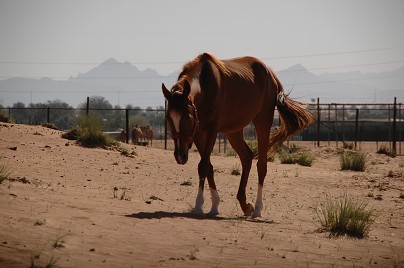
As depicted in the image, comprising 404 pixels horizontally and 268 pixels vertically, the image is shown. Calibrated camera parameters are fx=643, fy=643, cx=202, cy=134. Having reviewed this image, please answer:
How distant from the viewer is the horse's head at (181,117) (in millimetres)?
8945

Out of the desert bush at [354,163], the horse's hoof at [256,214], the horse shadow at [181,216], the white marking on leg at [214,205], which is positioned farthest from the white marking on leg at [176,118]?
the desert bush at [354,163]

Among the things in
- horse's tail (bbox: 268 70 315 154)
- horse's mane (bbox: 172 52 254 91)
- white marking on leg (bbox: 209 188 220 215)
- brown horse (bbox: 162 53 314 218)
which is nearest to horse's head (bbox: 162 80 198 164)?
brown horse (bbox: 162 53 314 218)

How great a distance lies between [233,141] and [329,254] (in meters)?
3.85

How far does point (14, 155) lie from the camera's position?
14.3m

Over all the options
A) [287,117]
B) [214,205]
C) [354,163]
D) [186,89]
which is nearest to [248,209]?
[214,205]

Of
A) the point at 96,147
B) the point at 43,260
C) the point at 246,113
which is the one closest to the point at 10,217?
the point at 43,260

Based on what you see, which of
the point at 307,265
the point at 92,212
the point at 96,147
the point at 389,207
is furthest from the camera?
the point at 96,147

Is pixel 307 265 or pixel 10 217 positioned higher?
pixel 10 217

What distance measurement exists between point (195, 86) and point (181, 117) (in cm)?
77

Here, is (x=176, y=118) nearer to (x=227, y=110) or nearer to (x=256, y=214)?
(x=227, y=110)

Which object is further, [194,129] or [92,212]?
[194,129]

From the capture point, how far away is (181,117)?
901 cm

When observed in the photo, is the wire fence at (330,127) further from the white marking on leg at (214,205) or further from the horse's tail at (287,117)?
the white marking on leg at (214,205)

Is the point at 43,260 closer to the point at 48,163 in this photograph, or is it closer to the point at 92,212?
the point at 92,212
